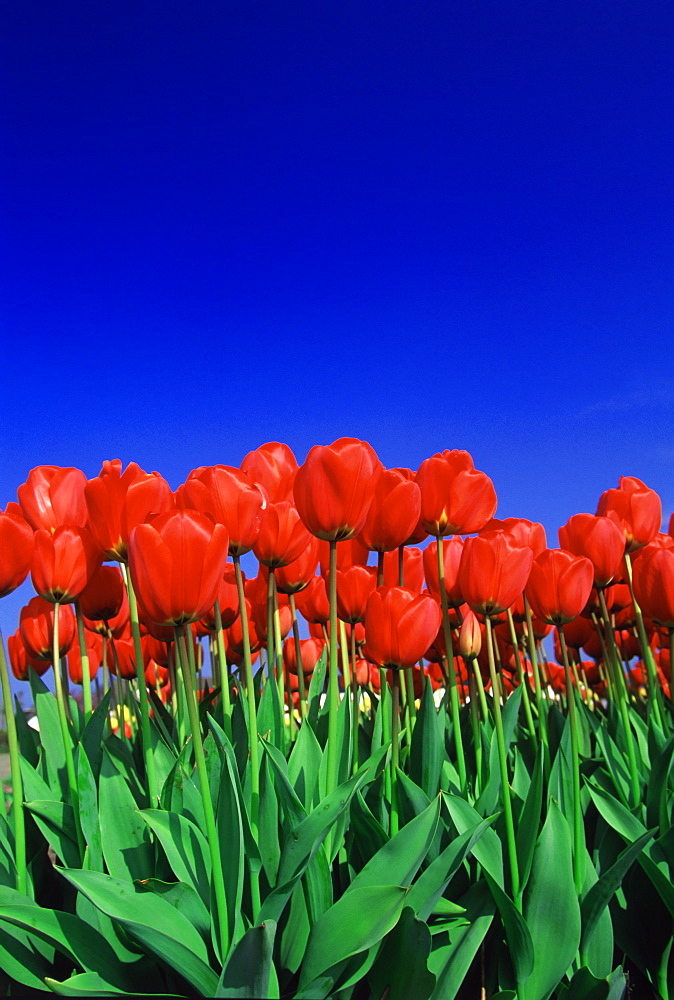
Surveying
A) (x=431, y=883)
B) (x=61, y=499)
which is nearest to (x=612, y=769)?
(x=431, y=883)

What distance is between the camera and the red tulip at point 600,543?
2.48 m

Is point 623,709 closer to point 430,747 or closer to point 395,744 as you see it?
point 430,747

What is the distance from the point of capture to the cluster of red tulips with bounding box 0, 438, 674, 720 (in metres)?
1.77

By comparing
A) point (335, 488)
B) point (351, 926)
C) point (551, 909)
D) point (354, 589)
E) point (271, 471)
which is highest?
point (271, 471)

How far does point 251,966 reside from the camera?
1.46 m

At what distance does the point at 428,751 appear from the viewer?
7.11ft

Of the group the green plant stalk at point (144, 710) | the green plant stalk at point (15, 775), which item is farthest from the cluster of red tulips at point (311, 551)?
the green plant stalk at point (15, 775)

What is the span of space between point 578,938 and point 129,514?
145 cm

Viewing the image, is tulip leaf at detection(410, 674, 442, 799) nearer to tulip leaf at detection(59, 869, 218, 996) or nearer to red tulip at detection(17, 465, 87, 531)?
tulip leaf at detection(59, 869, 218, 996)

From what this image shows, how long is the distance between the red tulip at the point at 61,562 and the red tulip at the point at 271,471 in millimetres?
458

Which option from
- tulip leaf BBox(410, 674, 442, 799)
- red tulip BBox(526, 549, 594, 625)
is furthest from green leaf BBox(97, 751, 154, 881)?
red tulip BBox(526, 549, 594, 625)

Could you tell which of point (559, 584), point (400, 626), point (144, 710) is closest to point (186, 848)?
point (144, 710)

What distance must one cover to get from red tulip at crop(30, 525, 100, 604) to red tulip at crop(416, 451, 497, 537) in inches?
35.3

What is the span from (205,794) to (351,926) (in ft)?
1.51
